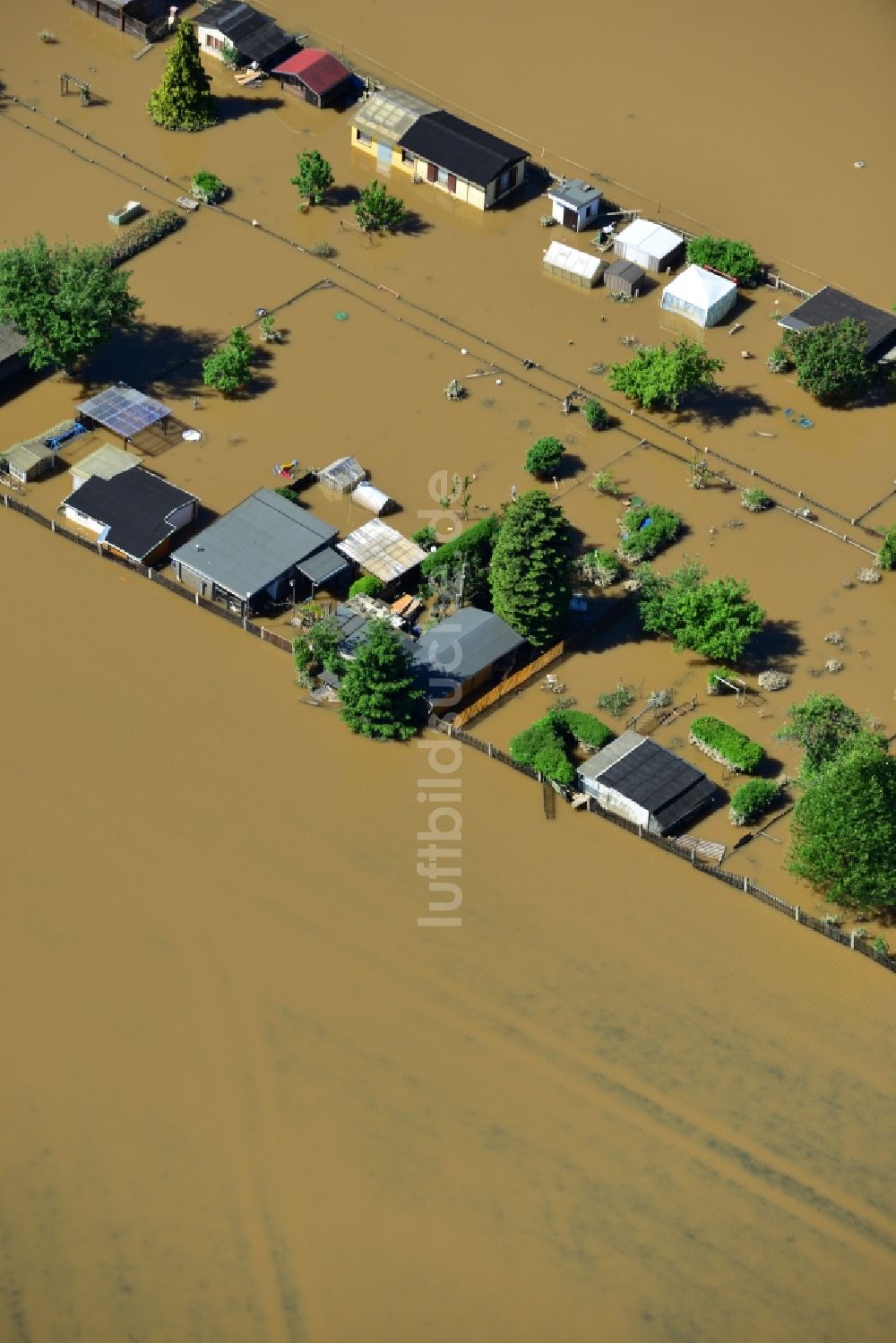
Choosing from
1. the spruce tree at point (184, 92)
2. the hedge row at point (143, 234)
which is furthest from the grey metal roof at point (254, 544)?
the spruce tree at point (184, 92)

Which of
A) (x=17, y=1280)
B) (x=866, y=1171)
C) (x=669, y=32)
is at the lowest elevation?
(x=17, y=1280)

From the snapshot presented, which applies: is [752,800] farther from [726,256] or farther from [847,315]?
[726,256]

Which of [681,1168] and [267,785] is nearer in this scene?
[681,1168]

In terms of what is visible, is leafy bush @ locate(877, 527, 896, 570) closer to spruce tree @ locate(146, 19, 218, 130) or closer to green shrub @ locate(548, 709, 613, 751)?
green shrub @ locate(548, 709, 613, 751)

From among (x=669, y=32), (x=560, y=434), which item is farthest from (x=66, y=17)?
(x=560, y=434)

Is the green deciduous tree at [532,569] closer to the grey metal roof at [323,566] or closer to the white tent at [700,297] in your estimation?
the grey metal roof at [323,566]

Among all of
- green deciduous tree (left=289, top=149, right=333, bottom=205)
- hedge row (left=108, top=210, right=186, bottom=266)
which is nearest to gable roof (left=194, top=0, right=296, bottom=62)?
green deciduous tree (left=289, top=149, right=333, bottom=205)

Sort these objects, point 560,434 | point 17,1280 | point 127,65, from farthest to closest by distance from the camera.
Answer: point 127,65 < point 560,434 < point 17,1280

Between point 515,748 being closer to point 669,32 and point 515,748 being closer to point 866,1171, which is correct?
point 866,1171
